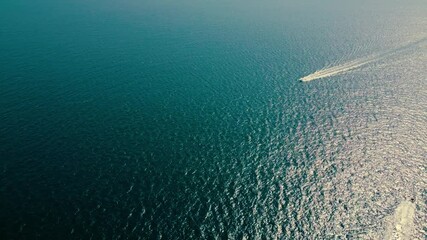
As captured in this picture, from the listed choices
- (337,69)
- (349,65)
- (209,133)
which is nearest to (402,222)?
(209,133)

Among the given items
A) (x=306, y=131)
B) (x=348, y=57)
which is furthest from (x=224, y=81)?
(x=348, y=57)

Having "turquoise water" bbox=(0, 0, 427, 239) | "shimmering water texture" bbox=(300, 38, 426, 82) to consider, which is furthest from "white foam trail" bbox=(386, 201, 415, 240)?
"shimmering water texture" bbox=(300, 38, 426, 82)

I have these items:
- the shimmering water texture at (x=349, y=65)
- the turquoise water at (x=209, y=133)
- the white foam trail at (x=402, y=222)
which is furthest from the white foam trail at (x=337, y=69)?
the white foam trail at (x=402, y=222)

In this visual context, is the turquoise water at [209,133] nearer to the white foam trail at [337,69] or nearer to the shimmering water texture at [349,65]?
the shimmering water texture at [349,65]

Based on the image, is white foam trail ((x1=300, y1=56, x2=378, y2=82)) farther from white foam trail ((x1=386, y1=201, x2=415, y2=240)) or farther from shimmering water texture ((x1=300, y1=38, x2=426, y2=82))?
white foam trail ((x1=386, y1=201, x2=415, y2=240))

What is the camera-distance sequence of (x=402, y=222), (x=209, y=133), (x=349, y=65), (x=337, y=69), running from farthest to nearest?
(x=349, y=65), (x=337, y=69), (x=209, y=133), (x=402, y=222)

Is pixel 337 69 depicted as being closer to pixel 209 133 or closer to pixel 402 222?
pixel 209 133
